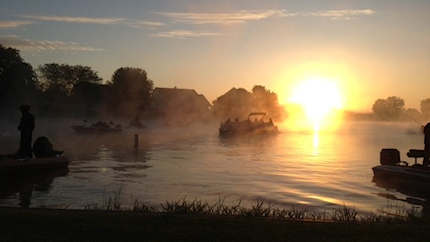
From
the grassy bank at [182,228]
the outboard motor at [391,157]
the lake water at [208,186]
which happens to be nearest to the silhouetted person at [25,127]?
the lake water at [208,186]

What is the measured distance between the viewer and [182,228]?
30.2 feet

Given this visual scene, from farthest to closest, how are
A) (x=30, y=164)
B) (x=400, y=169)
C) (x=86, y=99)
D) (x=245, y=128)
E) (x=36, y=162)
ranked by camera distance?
(x=86, y=99), (x=245, y=128), (x=36, y=162), (x=30, y=164), (x=400, y=169)

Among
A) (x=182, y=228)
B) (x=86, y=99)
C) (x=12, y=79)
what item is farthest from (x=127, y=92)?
(x=182, y=228)

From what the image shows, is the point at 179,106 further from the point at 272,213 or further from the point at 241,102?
the point at 272,213

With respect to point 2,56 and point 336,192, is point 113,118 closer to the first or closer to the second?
point 2,56

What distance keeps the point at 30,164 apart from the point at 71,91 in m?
91.7

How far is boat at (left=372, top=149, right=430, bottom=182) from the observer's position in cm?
2066

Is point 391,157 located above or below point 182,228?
above

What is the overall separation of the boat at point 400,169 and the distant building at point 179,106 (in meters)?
88.5

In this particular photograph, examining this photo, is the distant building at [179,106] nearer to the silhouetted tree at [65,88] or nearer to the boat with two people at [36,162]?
the silhouetted tree at [65,88]

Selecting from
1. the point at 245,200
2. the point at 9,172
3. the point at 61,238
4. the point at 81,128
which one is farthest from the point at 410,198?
the point at 81,128

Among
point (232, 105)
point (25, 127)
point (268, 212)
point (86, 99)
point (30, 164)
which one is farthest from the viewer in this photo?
point (232, 105)

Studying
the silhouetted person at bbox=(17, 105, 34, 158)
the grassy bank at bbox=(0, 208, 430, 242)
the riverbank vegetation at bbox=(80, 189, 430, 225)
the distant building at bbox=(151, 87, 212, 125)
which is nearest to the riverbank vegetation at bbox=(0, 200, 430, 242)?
the grassy bank at bbox=(0, 208, 430, 242)

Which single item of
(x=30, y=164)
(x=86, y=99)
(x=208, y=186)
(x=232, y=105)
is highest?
(x=232, y=105)
